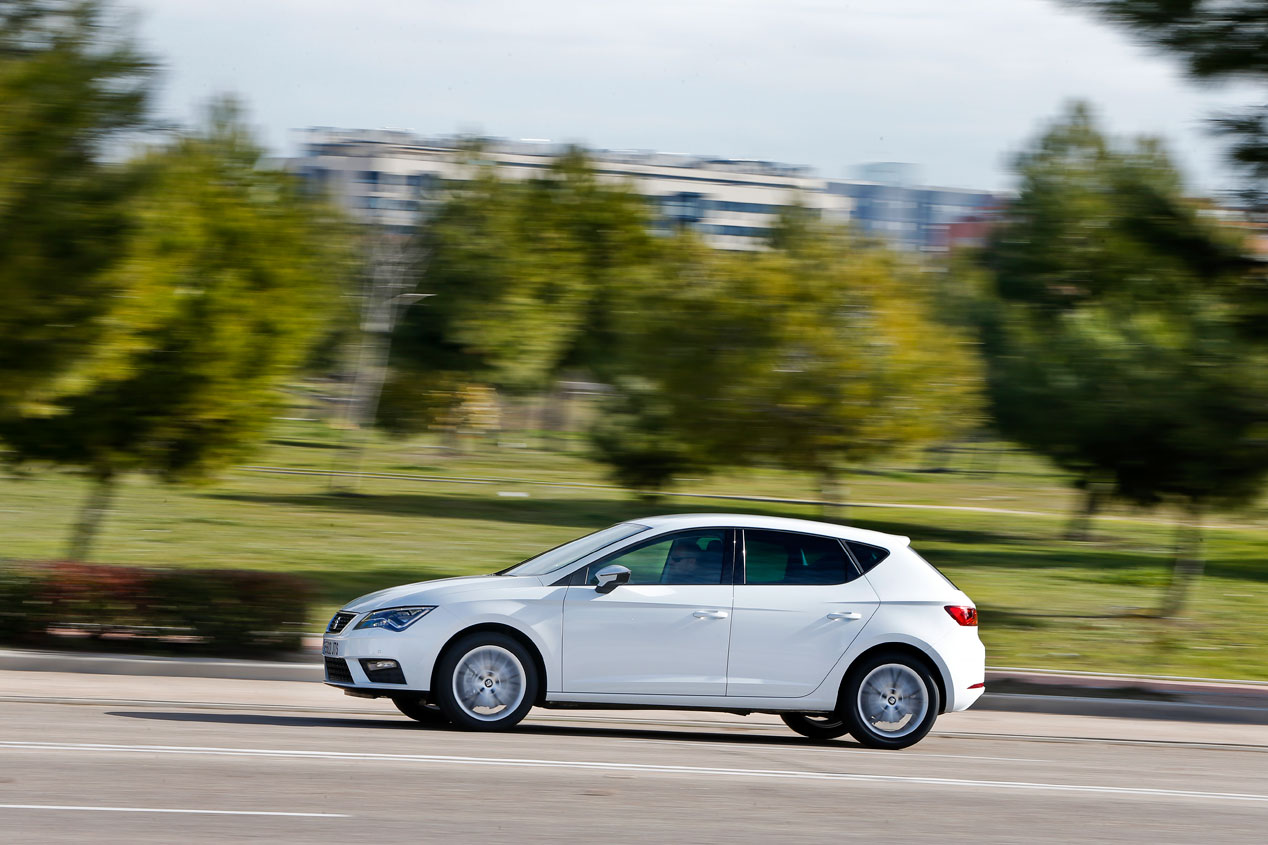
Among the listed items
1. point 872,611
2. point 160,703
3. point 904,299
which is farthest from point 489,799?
point 904,299

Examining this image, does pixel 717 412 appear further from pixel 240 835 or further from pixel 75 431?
pixel 240 835

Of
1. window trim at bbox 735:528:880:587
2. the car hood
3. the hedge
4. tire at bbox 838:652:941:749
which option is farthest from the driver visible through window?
the hedge

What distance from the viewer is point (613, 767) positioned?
8625mm

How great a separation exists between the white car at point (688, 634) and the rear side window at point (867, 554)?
0.01 meters

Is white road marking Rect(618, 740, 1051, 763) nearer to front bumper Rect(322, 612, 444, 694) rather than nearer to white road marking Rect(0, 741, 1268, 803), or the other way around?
white road marking Rect(0, 741, 1268, 803)

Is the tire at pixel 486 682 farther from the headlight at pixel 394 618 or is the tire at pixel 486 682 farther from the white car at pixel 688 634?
the headlight at pixel 394 618

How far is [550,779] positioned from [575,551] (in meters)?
2.30

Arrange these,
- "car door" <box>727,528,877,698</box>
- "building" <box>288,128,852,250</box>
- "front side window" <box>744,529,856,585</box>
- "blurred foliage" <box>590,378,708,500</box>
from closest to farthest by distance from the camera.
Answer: "car door" <box>727,528,877,698</box> < "front side window" <box>744,529,856,585</box> < "blurred foliage" <box>590,378,708,500</box> < "building" <box>288,128,852,250</box>

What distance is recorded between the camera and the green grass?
20188 millimetres

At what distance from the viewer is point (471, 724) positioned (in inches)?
374

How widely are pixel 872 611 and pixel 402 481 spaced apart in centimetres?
4321

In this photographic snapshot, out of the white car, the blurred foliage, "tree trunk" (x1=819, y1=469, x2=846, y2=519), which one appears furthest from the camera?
the blurred foliage

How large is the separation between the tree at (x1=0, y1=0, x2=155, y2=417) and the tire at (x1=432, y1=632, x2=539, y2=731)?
686cm

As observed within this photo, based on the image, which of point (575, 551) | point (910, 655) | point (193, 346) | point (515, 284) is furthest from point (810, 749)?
point (515, 284)
